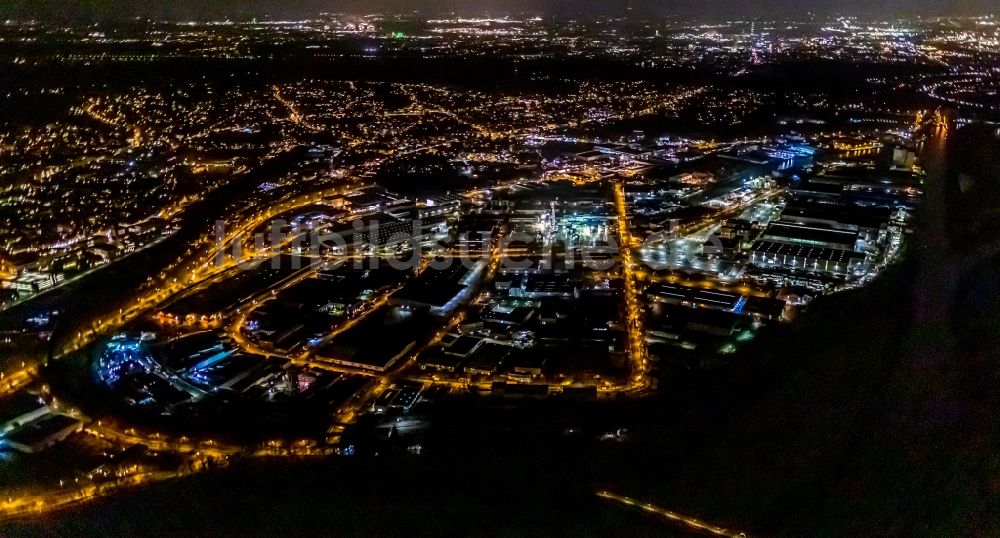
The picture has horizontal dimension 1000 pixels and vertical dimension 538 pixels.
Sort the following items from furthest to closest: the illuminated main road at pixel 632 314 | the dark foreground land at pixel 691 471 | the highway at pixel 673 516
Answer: the illuminated main road at pixel 632 314
the dark foreground land at pixel 691 471
the highway at pixel 673 516

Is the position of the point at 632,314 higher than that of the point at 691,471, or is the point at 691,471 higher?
the point at 632,314

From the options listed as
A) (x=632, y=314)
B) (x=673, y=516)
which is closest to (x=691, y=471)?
(x=673, y=516)

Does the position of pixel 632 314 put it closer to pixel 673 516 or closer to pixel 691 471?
pixel 691 471

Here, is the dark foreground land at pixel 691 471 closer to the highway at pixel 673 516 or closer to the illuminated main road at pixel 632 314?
the highway at pixel 673 516

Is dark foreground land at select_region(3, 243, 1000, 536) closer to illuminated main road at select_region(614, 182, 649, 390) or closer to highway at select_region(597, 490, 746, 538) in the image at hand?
highway at select_region(597, 490, 746, 538)

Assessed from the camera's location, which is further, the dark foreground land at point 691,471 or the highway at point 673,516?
the dark foreground land at point 691,471

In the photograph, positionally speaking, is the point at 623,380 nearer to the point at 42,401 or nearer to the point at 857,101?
the point at 42,401

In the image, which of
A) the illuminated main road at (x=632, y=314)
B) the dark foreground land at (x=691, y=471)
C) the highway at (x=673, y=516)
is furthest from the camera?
the illuminated main road at (x=632, y=314)

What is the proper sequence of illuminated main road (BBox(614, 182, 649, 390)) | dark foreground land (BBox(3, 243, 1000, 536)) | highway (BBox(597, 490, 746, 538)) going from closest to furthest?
highway (BBox(597, 490, 746, 538))
dark foreground land (BBox(3, 243, 1000, 536))
illuminated main road (BBox(614, 182, 649, 390))

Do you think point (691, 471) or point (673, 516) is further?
point (691, 471)

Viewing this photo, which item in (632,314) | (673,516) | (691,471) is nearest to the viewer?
(673,516)

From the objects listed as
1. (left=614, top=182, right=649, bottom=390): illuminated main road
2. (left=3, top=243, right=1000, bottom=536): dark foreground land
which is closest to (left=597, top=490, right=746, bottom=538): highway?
(left=3, top=243, right=1000, bottom=536): dark foreground land

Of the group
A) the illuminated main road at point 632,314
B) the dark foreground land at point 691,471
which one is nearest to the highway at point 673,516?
the dark foreground land at point 691,471
